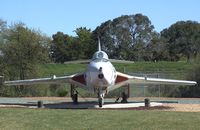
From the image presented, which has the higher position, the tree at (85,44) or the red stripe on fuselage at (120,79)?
the tree at (85,44)

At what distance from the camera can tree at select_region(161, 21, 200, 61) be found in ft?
374

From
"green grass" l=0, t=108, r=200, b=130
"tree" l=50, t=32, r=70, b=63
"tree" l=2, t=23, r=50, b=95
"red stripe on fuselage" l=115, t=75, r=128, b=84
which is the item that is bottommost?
"green grass" l=0, t=108, r=200, b=130

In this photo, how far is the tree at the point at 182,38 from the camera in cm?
11396

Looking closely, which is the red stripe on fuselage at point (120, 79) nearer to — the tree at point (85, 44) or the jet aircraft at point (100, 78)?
the jet aircraft at point (100, 78)

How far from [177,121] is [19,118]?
4.91 meters

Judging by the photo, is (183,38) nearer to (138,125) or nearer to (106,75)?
(106,75)

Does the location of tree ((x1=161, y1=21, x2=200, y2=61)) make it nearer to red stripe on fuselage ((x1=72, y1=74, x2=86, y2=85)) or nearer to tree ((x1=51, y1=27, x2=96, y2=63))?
tree ((x1=51, y1=27, x2=96, y2=63))

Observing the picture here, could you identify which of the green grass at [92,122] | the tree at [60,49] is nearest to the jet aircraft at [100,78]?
the green grass at [92,122]

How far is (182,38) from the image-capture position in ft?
395

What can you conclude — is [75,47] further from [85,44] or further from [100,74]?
[100,74]

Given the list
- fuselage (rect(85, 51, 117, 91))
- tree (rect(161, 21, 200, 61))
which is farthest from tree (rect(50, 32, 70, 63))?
fuselage (rect(85, 51, 117, 91))

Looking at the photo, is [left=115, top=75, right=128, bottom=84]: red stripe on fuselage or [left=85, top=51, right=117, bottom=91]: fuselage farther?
[left=115, top=75, right=128, bottom=84]: red stripe on fuselage

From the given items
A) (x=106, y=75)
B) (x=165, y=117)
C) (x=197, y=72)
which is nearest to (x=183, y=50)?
(x=197, y=72)

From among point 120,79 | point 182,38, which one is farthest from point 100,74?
point 182,38
